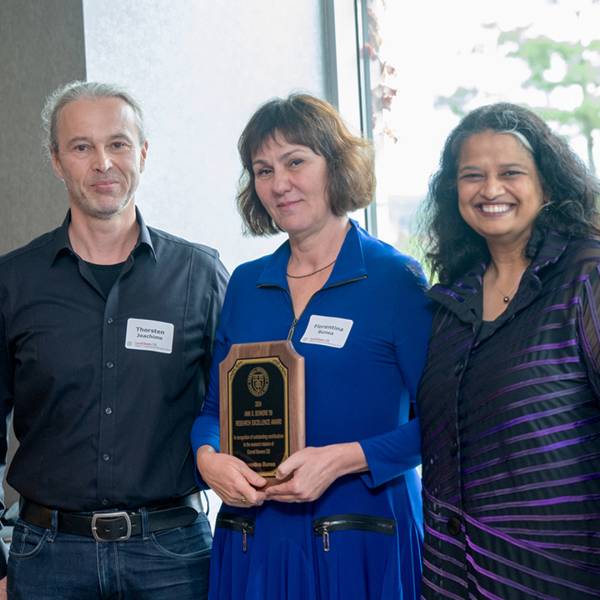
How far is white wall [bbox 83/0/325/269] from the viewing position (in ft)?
10.9

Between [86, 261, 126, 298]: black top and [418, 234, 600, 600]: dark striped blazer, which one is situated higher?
[86, 261, 126, 298]: black top

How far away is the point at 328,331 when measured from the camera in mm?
2100

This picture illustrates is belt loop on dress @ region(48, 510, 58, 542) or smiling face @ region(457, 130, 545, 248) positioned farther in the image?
belt loop on dress @ region(48, 510, 58, 542)

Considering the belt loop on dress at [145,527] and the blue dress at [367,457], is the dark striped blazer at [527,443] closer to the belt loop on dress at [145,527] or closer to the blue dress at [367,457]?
the blue dress at [367,457]

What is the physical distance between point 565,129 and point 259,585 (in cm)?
195

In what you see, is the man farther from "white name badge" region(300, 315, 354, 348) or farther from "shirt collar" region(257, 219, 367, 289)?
"white name badge" region(300, 315, 354, 348)

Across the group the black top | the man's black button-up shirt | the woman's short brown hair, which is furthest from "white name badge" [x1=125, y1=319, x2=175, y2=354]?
the woman's short brown hair

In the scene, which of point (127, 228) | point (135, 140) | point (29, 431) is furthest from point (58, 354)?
point (135, 140)

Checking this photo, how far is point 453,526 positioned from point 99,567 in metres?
0.93

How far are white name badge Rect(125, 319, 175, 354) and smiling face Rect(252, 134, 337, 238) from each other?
450 mm

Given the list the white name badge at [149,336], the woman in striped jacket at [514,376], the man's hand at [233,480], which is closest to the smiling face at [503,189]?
the woman in striped jacket at [514,376]

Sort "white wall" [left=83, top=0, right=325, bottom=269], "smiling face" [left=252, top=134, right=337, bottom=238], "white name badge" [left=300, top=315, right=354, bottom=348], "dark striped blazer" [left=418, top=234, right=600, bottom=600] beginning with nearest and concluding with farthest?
"dark striped blazer" [left=418, top=234, right=600, bottom=600], "white name badge" [left=300, top=315, right=354, bottom=348], "smiling face" [left=252, top=134, right=337, bottom=238], "white wall" [left=83, top=0, right=325, bottom=269]

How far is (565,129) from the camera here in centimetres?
315

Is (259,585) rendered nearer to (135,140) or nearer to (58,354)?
(58,354)
